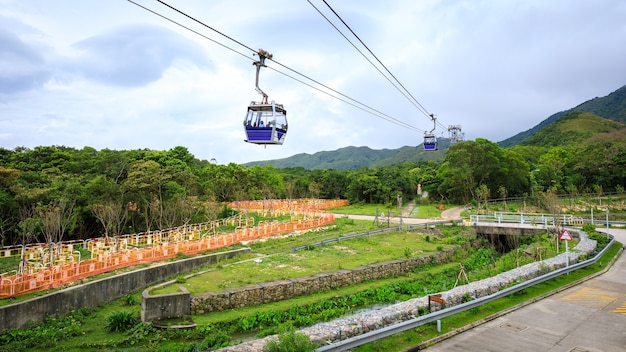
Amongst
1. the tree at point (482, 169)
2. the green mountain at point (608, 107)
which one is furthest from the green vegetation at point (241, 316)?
the green mountain at point (608, 107)

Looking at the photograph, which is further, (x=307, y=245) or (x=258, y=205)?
(x=258, y=205)

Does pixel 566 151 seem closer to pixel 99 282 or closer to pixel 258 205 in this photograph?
pixel 258 205

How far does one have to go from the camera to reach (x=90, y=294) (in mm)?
15914

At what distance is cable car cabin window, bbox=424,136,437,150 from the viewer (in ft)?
92.6

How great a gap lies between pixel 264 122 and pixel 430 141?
58.3 feet

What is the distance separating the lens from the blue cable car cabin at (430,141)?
2827 cm

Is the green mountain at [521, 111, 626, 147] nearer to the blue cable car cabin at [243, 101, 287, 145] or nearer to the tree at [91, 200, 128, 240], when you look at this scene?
the blue cable car cabin at [243, 101, 287, 145]

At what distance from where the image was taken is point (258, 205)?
169 feet

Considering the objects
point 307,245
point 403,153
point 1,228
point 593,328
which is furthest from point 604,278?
point 403,153

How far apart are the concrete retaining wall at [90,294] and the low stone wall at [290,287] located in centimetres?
459

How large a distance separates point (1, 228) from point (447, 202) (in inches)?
1968

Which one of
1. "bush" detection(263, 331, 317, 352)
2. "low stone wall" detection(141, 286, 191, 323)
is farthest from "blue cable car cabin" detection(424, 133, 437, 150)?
"bush" detection(263, 331, 317, 352)

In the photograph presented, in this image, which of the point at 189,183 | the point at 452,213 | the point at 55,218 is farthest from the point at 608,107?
the point at 55,218

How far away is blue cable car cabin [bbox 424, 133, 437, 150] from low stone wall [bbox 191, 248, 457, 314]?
928cm
